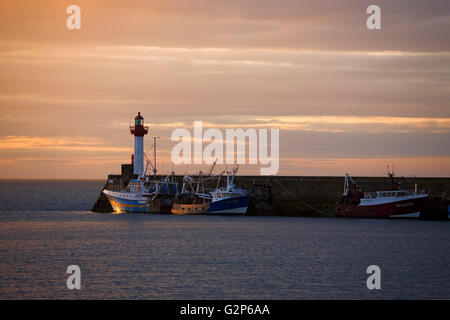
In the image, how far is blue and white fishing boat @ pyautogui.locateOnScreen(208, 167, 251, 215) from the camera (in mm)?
78688

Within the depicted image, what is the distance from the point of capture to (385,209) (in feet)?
241

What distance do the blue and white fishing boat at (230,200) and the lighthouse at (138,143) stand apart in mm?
11580

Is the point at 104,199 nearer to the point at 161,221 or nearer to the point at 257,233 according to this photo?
the point at 161,221

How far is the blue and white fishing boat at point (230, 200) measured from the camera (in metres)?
78.7

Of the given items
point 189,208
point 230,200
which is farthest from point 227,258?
point 189,208

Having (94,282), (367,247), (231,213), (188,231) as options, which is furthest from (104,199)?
(94,282)

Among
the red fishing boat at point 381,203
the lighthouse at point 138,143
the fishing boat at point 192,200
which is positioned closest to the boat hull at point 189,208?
the fishing boat at point 192,200

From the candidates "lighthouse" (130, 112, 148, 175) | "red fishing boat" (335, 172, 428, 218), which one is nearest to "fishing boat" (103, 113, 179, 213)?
"lighthouse" (130, 112, 148, 175)

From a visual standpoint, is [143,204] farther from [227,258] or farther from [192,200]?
[227,258]

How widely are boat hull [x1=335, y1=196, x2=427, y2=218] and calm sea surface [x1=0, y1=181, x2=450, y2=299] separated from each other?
1346 mm

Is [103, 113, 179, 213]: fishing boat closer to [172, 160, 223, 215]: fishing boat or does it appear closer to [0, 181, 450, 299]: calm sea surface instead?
[172, 160, 223, 215]: fishing boat

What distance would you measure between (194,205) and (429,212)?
25324 mm

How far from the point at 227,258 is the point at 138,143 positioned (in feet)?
144

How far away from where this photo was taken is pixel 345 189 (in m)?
74.4
